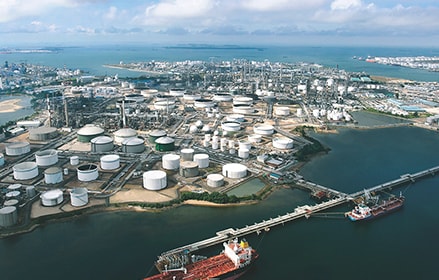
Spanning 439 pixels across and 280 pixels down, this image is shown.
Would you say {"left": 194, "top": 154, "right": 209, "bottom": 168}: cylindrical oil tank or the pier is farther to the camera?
{"left": 194, "top": 154, "right": 209, "bottom": 168}: cylindrical oil tank

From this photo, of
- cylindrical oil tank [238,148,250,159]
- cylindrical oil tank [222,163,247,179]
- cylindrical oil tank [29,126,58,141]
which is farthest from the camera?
cylindrical oil tank [29,126,58,141]

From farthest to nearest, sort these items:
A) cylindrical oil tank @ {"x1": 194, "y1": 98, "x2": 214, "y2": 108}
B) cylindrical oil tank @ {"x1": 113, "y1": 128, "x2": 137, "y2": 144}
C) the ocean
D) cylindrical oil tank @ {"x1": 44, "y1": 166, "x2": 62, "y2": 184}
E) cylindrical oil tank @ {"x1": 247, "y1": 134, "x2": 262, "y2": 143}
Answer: cylindrical oil tank @ {"x1": 194, "y1": 98, "x2": 214, "y2": 108} < cylindrical oil tank @ {"x1": 247, "y1": 134, "x2": 262, "y2": 143} < cylindrical oil tank @ {"x1": 113, "y1": 128, "x2": 137, "y2": 144} < cylindrical oil tank @ {"x1": 44, "y1": 166, "x2": 62, "y2": 184} < the ocean

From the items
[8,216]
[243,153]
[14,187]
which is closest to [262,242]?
[243,153]

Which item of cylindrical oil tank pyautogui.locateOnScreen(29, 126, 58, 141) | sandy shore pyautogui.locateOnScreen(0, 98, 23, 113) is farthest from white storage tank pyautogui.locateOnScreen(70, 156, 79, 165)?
sandy shore pyautogui.locateOnScreen(0, 98, 23, 113)

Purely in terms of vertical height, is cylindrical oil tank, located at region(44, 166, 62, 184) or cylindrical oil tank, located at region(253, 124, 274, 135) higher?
cylindrical oil tank, located at region(253, 124, 274, 135)

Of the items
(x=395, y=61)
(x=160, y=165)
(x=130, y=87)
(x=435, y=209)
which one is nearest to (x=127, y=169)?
(x=160, y=165)

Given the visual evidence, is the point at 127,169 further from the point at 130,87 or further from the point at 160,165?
the point at 130,87

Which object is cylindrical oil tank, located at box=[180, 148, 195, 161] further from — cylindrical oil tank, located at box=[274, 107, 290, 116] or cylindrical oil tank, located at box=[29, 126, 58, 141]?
cylindrical oil tank, located at box=[274, 107, 290, 116]
